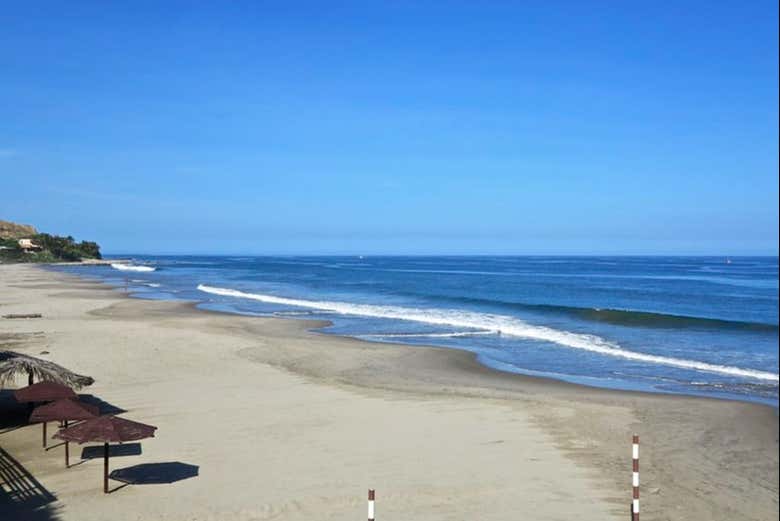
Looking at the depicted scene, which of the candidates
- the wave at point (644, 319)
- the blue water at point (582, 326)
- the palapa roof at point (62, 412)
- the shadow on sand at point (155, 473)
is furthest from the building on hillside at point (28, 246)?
the shadow on sand at point (155, 473)

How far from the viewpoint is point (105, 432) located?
11.0 m

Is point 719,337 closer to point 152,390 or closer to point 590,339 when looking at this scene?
point 590,339

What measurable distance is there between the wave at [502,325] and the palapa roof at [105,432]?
15.8 metres

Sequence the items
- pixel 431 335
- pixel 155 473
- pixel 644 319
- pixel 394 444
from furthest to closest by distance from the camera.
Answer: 1. pixel 644 319
2. pixel 431 335
3. pixel 394 444
4. pixel 155 473

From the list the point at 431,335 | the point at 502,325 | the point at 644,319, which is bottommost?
the point at 431,335

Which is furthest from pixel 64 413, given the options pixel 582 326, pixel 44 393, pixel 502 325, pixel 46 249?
pixel 46 249

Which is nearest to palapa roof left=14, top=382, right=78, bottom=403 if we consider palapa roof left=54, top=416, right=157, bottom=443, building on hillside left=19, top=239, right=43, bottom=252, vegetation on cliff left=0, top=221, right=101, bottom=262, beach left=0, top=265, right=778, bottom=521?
beach left=0, top=265, right=778, bottom=521

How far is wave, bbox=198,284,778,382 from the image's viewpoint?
78.2ft

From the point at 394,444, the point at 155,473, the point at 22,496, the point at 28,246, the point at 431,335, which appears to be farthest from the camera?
the point at 28,246

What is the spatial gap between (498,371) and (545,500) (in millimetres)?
12156

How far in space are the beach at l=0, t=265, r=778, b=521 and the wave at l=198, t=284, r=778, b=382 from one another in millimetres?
5814

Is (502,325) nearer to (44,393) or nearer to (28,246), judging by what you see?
(44,393)

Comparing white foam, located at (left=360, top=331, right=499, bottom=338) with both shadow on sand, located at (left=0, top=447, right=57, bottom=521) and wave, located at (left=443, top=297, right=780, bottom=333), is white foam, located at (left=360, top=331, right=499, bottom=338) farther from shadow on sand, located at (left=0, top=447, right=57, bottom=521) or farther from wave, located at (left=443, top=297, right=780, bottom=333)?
shadow on sand, located at (left=0, top=447, right=57, bottom=521)

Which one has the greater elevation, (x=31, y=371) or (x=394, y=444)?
(x=31, y=371)
